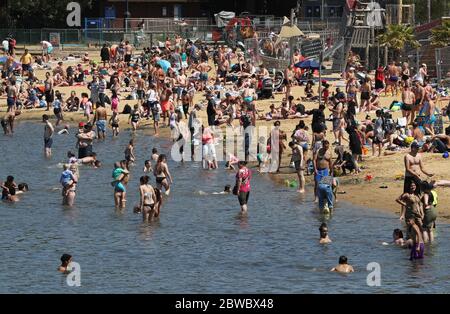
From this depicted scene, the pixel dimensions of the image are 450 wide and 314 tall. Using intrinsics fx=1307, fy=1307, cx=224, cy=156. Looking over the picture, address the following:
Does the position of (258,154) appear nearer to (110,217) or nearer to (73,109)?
(110,217)

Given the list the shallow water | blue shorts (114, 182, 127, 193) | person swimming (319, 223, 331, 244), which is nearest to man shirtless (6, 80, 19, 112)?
the shallow water

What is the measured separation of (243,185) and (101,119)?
50.3 ft

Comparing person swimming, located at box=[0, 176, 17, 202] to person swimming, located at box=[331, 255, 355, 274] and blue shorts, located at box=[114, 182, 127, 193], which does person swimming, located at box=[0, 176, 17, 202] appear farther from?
person swimming, located at box=[331, 255, 355, 274]

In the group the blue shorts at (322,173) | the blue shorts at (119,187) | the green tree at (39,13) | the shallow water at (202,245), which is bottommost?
the shallow water at (202,245)

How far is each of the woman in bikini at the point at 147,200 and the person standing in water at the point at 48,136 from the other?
11.3 m

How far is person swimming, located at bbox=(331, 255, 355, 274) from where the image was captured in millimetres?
27734

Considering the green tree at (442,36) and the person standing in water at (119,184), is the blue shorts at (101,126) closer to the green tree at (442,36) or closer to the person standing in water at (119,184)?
the person standing in water at (119,184)

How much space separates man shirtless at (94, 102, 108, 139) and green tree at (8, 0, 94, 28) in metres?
26.4

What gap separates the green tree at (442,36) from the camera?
55.2 m

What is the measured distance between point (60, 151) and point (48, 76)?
9025 mm

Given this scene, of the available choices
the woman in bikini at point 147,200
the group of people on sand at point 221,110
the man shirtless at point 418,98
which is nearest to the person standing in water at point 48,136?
the group of people on sand at point 221,110

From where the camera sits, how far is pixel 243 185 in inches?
1350

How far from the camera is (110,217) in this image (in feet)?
114
